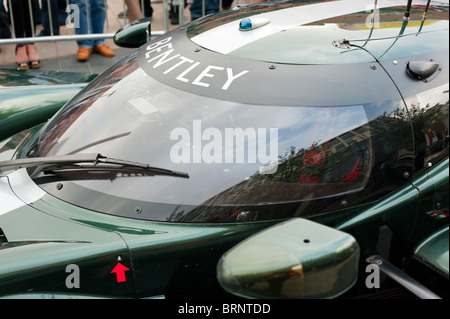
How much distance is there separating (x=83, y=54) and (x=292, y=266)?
17.0ft

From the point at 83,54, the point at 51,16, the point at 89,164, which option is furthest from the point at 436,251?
the point at 51,16

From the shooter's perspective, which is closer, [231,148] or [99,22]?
[231,148]

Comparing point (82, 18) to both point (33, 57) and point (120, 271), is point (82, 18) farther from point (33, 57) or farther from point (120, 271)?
point (120, 271)

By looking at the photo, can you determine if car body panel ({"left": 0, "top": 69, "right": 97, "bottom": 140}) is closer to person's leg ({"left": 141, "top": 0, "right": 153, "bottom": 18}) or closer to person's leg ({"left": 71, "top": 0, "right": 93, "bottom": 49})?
person's leg ({"left": 71, "top": 0, "right": 93, "bottom": 49})

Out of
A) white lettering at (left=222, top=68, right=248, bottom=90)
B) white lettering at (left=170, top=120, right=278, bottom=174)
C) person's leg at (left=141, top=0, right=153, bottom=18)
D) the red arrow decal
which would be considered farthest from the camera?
person's leg at (left=141, top=0, right=153, bottom=18)

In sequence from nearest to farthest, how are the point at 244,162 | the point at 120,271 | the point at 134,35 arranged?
the point at 120,271 → the point at 244,162 → the point at 134,35

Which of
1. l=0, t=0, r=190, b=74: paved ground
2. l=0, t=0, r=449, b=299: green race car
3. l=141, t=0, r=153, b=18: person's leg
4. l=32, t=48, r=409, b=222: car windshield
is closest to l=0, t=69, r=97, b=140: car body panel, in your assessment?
l=0, t=0, r=449, b=299: green race car

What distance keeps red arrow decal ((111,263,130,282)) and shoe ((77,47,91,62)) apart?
4613 millimetres

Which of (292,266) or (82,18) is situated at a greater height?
(292,266)

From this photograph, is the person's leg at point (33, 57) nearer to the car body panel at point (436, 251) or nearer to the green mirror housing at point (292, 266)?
the car body panel at point (436, 251)

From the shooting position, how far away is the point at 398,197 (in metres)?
2.42

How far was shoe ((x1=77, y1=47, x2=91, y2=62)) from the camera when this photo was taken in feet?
21.3

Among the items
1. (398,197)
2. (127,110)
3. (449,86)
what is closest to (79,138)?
(127,110)

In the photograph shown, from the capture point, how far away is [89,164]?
2.45 metres
